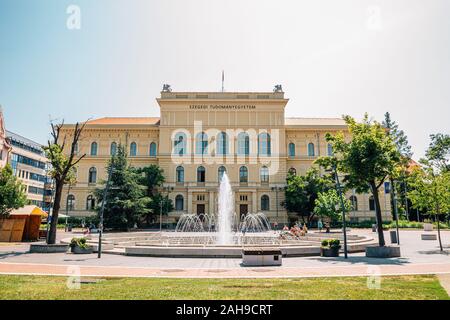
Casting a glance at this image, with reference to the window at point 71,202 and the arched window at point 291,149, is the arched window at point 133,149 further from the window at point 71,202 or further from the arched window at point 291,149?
the arched window at point 291,149

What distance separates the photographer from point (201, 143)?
168 feet

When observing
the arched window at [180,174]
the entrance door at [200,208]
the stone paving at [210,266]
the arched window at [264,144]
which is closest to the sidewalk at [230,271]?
the stone paving at [210,266]

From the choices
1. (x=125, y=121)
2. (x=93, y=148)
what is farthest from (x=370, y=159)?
(x=125, y=121)

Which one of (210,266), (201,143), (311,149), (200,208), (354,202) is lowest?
(210,266)

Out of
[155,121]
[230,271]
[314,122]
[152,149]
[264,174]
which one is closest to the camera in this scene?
[230,271]

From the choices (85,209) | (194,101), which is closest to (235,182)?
(194,101)

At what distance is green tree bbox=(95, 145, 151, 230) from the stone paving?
20579mm

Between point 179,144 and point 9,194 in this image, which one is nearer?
point 9,194

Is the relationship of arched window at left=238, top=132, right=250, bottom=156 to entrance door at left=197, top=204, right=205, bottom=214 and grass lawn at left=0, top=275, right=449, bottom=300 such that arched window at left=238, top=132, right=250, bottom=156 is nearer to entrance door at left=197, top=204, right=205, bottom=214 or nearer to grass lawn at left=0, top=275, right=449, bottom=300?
entrance door at left=197, top=204, right=205, bottom=214

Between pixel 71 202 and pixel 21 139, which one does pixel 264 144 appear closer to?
pixel 71 202

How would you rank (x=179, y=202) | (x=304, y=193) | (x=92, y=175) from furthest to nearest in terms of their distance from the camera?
1. (x=92, y=175)
2. (x=179, y=202)
3. (x=304, y=193)

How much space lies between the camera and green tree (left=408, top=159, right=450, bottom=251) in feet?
71.6

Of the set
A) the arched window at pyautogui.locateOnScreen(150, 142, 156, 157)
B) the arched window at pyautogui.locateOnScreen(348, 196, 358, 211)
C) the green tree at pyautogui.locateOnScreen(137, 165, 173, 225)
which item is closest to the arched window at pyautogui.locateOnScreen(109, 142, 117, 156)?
the arched window at pyautogui.locateOnScreen(150, 142, 156, 157)

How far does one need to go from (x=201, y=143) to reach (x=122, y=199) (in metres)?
16.4
